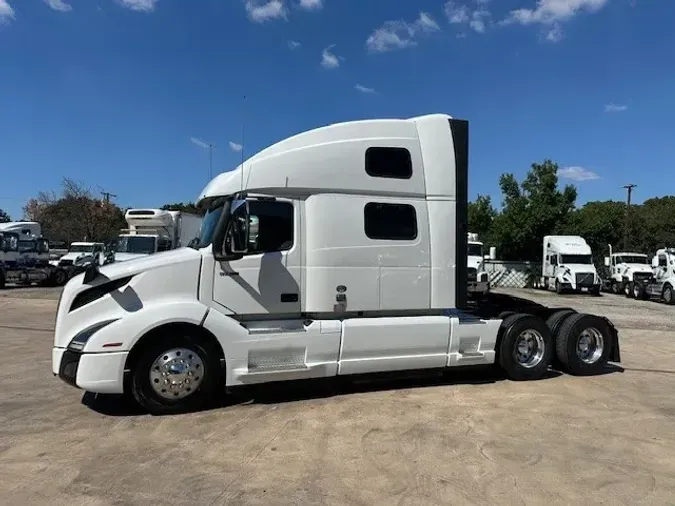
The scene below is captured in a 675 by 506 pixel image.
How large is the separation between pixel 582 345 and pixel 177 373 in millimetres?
6139

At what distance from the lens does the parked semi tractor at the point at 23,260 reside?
26000 mm

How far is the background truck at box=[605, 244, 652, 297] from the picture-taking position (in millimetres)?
29469

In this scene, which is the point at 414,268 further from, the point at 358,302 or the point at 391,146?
the point at 391,146

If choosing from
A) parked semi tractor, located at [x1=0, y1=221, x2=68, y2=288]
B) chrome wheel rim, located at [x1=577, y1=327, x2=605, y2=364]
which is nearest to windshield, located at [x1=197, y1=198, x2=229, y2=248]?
chrome wheel rim, located at [x1=577, y1=327, x2=605, y2=364]

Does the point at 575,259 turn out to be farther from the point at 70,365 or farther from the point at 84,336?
the point at 70,365

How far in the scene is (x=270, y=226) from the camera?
21.9 feet

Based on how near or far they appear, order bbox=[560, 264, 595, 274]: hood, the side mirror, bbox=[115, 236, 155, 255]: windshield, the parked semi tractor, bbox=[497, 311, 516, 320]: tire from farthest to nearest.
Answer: bbox=[560, 264, 595, 274]: hood → the parked semi tractor → bbox=[115, 236, 155, 255]: windshield → bbox=[497, 311, 516, 320]: tire → the side mirror

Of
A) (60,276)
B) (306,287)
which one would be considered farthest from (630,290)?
(60,276)

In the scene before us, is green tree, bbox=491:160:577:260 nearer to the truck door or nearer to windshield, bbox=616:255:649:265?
windshield, bbox=616:255:649:265

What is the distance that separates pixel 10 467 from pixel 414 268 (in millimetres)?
4896

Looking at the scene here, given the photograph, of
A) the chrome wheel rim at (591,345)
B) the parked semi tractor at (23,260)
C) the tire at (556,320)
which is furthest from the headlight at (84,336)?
the parked semi tractor at (23,260)

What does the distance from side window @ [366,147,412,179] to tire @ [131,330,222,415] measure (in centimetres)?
307

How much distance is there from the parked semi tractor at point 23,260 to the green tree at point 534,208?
1089 inches

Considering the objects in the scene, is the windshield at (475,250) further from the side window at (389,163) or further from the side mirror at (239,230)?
the side mirror at (239,230)
